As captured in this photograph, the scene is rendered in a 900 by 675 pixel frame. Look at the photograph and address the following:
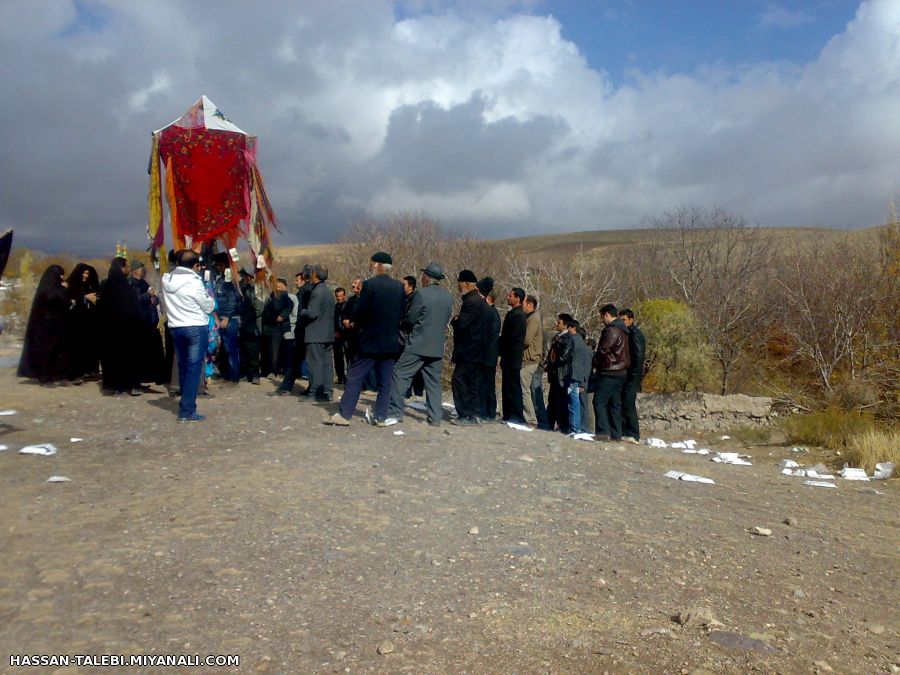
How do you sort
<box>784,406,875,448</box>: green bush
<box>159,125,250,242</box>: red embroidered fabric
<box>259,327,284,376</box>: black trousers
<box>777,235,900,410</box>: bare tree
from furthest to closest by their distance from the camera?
<box>777,235,900,410</box>: bare tree
<box>259,327,284,376</box>: black trousers
<box>784,406,875,448</box>: green bush
<box>159,125,250,242</box>: red embroidered fabric

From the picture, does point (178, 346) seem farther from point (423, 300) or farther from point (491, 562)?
point (491, 562)

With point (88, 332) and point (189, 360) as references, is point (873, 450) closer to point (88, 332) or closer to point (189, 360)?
point (189, 360)

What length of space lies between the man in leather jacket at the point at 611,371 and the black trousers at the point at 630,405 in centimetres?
14

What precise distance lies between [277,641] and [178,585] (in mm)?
837

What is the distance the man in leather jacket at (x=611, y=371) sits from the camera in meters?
9.60

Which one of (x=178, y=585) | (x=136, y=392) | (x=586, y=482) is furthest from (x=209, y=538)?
(x=136, y=392)

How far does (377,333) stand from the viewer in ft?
26.2

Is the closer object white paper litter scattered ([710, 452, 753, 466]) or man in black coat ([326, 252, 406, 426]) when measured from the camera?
man in black coat ([326, 252, 406, 426])

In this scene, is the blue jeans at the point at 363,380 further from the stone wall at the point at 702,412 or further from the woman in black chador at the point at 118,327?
the stone wall at the point at 702,412

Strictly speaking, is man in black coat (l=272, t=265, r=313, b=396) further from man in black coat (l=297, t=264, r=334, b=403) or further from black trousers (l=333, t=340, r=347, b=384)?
black trousers (l=333, t=340, r=347, b=384)

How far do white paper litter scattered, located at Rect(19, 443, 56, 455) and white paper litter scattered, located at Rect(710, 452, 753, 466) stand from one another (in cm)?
771

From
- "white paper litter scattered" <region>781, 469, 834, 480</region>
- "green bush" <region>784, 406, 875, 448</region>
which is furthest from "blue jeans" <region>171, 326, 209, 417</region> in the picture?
"green bush" <region>784, 406, 875, 448</region>

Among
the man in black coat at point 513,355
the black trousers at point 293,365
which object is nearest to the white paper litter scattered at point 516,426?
the man in black coat at point 513,355

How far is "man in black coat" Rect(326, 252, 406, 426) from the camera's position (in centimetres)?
798
